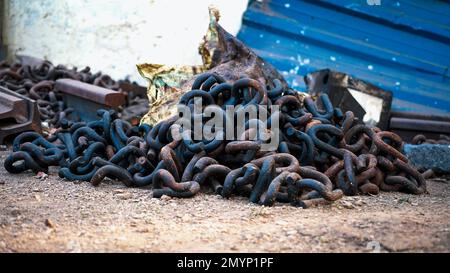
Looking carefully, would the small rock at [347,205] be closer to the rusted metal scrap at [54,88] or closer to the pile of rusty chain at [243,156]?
Answer: the pile of rusty chain at [243,156]

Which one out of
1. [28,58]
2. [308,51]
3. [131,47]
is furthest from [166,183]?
[28,58]

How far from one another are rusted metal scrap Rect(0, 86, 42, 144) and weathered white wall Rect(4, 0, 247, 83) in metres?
2.33

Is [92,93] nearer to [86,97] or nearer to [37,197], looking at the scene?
[86,97]

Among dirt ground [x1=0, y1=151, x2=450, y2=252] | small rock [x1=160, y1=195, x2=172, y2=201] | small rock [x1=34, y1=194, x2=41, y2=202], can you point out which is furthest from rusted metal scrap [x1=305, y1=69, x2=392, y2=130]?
small rock [x1=34, y1=194, x2=41, y2=202]

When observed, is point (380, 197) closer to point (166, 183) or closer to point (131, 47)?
point (166, 183)

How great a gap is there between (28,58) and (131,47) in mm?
1463

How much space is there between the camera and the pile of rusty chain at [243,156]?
268 cm

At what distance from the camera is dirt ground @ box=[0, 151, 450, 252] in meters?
1.93

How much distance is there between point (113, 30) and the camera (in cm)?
661

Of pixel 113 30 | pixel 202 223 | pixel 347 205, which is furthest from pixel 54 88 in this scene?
pixel 347 205

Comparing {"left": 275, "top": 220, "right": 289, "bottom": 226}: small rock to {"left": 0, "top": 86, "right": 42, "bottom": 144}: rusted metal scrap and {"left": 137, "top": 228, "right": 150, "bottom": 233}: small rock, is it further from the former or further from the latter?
{"left": 0, "top": 86, "right": 42, "bottom": 144}: rusted metal scrap

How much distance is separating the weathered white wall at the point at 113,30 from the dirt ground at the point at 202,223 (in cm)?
365

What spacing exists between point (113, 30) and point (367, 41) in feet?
10.5

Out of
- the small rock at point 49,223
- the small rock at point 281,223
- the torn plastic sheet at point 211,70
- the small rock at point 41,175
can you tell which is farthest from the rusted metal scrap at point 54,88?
the small rock at point 281,223
